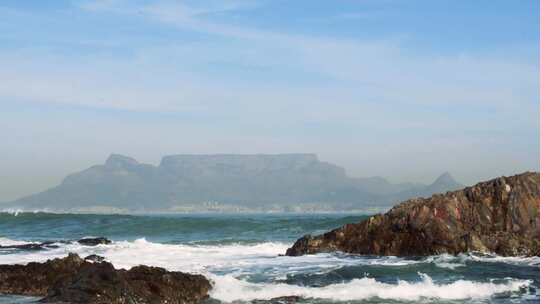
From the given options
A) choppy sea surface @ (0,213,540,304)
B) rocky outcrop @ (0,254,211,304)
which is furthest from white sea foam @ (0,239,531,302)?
rocky outcrop @ (0,254,211,304)

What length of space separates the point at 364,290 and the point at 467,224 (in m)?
9.88

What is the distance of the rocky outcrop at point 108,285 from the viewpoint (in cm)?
1759

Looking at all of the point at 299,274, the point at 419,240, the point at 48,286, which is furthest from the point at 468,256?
the point at 48,286

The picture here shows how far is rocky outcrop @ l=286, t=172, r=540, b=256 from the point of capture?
2750cm

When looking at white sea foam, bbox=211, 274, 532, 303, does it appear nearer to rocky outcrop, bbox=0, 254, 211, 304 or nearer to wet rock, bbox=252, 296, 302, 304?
wet rock, bbox=252, 296, 302, 304

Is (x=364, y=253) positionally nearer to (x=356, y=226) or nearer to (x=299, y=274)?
(x=356, y=226)

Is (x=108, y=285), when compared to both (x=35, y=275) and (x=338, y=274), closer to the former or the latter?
(x=35, y=275)

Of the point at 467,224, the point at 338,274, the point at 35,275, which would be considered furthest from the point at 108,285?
the point at 467,224

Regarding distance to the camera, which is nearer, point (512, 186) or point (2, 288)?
point (2, 288)

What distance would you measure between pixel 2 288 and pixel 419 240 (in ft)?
48.5

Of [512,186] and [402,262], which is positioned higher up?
[512,186]

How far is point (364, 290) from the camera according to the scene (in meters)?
19.7

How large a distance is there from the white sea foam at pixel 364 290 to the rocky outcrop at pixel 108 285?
30.4 inches

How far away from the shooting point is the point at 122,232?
200 feet
